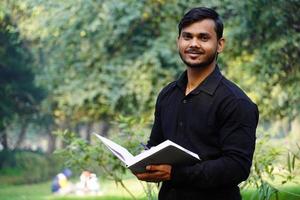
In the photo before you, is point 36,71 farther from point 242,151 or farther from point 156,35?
point 242,151

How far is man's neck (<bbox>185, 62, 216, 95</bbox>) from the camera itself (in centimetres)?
245

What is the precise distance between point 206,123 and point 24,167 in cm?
2124

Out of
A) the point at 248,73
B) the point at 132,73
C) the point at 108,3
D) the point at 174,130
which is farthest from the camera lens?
the point at 132,73

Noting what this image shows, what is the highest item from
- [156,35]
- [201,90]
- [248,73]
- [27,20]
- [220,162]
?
[27,20]

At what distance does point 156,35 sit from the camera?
617 inches

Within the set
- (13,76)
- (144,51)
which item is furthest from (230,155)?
(13,76)

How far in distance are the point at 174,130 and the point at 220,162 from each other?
257mm

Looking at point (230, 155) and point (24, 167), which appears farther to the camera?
point (24, 167)

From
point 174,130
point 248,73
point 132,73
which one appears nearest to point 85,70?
point 132,73

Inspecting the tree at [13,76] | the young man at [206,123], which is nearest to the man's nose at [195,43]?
the young man at [206,123]

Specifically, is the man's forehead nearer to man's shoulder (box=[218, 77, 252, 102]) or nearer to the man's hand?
man's shoulder (box=[218, 77, 252, 102])

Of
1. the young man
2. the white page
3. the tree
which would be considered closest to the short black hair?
the young man

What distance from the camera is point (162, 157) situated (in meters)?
2.26

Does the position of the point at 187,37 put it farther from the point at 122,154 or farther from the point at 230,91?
the point at 122,154
